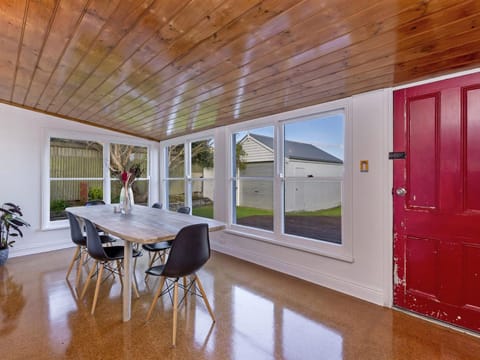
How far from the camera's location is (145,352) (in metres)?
1.87

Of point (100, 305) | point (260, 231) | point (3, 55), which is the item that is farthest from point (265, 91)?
point (100, 305)

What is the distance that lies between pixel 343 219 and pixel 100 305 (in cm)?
265

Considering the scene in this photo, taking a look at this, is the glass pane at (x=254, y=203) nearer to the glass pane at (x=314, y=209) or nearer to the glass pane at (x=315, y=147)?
the glass pane at (x=314, y=209)

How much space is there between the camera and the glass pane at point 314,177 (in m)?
3.03

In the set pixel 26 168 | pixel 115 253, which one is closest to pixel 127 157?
pixel 26 168

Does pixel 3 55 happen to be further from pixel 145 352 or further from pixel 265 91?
pixel 145 352

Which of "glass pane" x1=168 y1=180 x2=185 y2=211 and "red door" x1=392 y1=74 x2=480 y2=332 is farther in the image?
"glass pane" x1=168 y1=180 x2=185 y2=211

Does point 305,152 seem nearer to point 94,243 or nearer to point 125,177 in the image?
point 125,177

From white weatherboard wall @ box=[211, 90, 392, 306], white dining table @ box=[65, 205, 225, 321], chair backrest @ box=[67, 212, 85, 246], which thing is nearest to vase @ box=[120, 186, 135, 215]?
white dining table @ box=[65, 205, 225, 321]

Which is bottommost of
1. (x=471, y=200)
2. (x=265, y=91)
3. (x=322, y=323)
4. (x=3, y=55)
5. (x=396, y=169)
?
(x=322, y=323)

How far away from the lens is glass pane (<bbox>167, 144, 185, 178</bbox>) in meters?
5.42

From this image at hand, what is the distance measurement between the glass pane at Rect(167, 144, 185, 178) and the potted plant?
261 cm

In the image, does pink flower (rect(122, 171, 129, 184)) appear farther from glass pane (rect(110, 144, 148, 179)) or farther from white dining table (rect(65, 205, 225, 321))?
glass pane (rect(110, 144, 148, 179))

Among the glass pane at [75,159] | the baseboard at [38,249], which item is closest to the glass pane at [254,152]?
the glass pane at [75,159]
